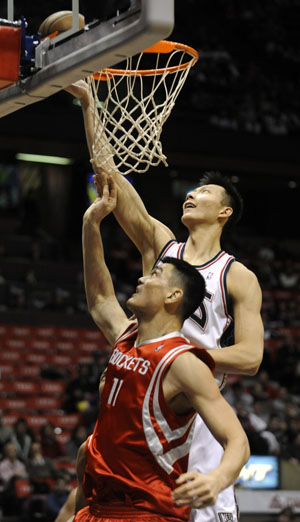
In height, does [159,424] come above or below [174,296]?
below

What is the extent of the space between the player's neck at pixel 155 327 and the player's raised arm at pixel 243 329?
37 cm

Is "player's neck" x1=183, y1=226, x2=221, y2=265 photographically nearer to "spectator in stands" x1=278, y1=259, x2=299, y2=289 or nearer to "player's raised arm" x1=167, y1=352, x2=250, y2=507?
"player's raised arm" x1=167, y1=352, x2=250, y2=507

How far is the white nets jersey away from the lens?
4.22 m

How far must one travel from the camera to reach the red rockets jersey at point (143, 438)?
138 inches

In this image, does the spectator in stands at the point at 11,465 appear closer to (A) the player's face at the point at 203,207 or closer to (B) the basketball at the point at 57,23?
(A) the player's face at the point at 203,207

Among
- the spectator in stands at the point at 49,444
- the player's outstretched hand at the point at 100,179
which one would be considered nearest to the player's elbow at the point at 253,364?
the player's outstretched hand at the point at 100,179

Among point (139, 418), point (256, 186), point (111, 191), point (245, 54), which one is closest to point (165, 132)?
point (245, 54)

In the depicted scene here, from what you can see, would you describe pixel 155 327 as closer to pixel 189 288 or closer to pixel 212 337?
pixel 189 288

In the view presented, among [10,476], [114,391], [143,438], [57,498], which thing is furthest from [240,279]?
[10,476]

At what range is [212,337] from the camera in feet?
14.4

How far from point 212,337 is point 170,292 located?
738 millimetres

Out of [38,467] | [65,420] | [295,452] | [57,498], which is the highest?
[57,498]

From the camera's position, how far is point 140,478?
139 inches

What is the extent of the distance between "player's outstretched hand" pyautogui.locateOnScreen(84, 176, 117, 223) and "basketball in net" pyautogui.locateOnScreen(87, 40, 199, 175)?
0.31 ft
